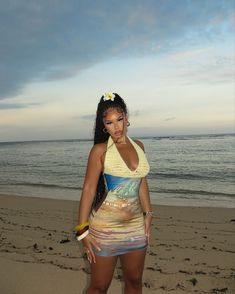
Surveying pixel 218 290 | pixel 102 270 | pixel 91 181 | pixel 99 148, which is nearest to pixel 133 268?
pixel 102 270

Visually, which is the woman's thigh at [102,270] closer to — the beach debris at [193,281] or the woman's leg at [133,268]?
the woman's leg at [133,268]

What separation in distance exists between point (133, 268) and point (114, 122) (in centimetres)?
131

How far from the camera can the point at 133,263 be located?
3162mm

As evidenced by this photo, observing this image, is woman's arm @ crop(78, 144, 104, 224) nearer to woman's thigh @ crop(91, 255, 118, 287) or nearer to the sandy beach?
woman's thigh @ crop(91, 255, 118, 287)

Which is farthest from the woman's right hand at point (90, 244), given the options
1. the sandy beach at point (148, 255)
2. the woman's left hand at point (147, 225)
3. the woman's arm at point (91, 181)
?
the sandy beach at point (148, 255)

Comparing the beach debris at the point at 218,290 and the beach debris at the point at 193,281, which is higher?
the beach debris at the point at 193,281

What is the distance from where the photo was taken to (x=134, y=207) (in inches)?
123

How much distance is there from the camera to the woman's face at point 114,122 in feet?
10.3

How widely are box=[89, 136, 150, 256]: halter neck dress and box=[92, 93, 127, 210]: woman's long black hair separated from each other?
11 cm

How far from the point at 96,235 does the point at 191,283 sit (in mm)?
2542

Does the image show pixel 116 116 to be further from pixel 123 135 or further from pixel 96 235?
pixel 96 235

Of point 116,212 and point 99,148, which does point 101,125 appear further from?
point 116,212

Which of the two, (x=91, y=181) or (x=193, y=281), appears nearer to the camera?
(x=91, y=181)

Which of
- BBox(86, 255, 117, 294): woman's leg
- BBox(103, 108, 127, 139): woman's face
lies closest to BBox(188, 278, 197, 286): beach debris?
BBox(86, 255, 117, 294): woman's leg
